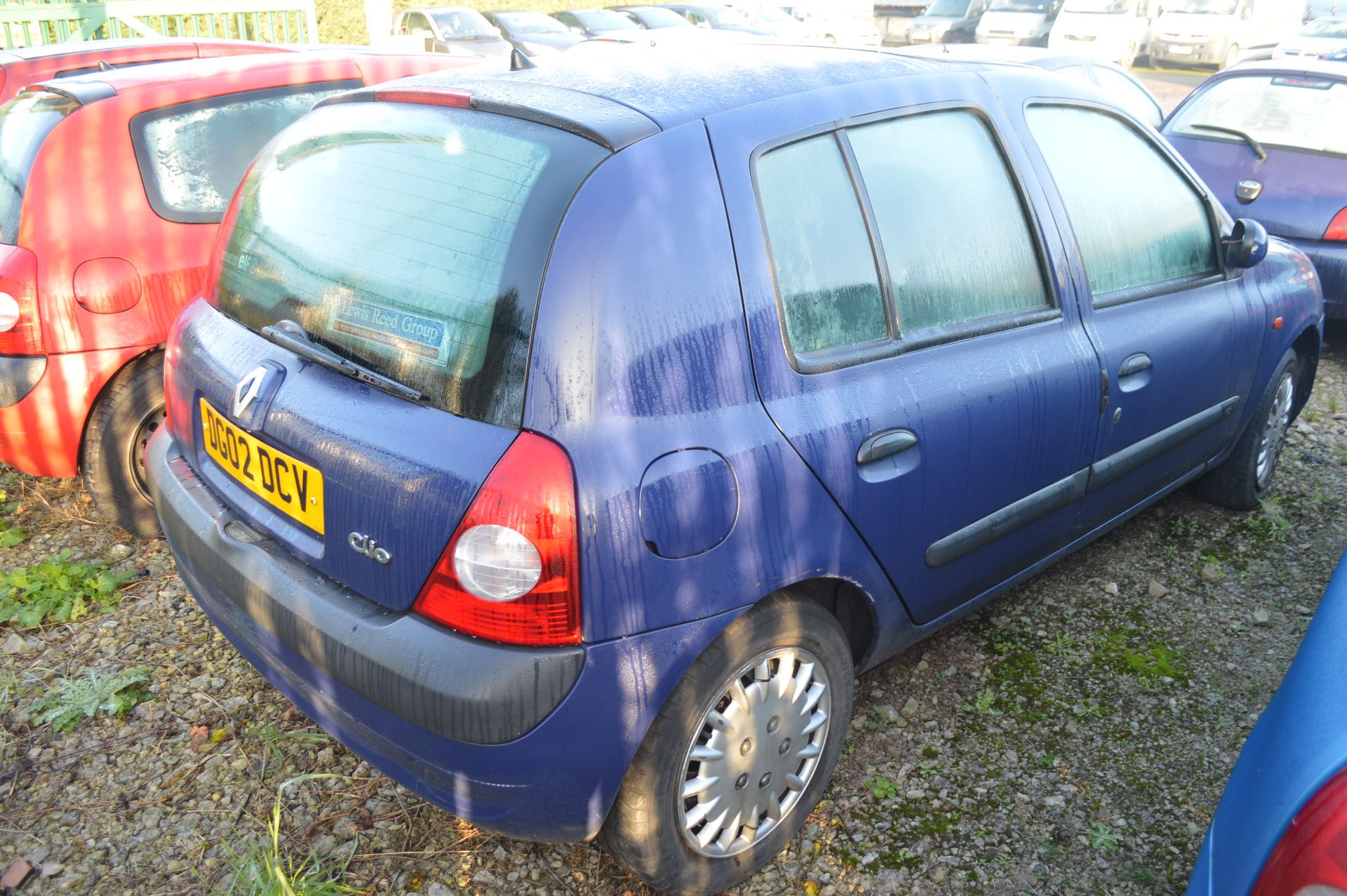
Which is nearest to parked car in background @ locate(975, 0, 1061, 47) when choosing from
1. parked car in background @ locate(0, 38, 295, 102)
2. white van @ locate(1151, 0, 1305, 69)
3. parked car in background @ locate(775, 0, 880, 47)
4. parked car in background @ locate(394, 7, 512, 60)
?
white van @ locate(1151, 0, 1305, 69)

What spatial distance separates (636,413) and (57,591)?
2501mm

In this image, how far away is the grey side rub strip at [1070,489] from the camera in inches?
98.7

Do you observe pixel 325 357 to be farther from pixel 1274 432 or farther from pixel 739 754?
pixel 1274 432

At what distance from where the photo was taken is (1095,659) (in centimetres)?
311

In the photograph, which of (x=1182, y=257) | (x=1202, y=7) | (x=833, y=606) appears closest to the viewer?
(x=833, y=606)

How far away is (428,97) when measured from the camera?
2.26 metres

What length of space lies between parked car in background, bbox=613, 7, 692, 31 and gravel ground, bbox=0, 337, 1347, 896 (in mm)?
→ 18125

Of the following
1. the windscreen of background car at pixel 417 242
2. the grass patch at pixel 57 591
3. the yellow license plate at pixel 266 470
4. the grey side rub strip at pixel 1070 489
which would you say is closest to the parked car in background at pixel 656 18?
the grey side rub strip at pixel 1070 489

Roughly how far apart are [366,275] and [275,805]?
133 centimetres

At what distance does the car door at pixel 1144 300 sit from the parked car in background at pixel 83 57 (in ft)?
13.3

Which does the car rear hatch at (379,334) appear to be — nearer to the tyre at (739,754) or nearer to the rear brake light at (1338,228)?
the tyre at (739,754)

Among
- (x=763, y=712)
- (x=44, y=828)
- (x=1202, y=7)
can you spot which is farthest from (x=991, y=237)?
(x=1202, y=7)

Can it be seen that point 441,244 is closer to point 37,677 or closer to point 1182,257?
point 37,677

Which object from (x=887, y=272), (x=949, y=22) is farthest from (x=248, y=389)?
(x=949, y=22)
